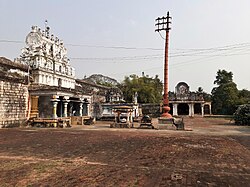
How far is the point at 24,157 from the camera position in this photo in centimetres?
712

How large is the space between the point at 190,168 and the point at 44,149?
5.40 metres

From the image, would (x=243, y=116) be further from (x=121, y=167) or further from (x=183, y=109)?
(x=121, y=167)

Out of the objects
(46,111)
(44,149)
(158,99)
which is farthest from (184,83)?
(44,149)

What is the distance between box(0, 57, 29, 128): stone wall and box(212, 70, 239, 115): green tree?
38782mm

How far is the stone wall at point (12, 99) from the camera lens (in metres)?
17.5

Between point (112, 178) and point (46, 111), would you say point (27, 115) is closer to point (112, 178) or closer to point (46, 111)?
point (46, 111)

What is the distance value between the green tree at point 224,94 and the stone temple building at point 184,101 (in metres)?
4.83

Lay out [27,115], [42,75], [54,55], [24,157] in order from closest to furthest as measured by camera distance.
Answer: [24,157], [27,115], [42,75], [54,55]

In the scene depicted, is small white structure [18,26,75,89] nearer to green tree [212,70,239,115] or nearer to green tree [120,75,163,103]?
green tree [120,75,163,103]

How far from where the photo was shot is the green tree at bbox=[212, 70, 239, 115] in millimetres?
45469

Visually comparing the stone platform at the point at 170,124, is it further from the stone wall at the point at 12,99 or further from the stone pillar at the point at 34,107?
the stone wall at the point at 12,99

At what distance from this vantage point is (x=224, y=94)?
46.4 meters

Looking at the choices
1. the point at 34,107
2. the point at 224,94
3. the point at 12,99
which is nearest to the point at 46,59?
the point at 34,107

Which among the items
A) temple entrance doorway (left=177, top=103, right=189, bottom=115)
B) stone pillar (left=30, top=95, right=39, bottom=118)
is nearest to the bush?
temple entrance doorway (left=177, top=103, right=189, bottom=115)
